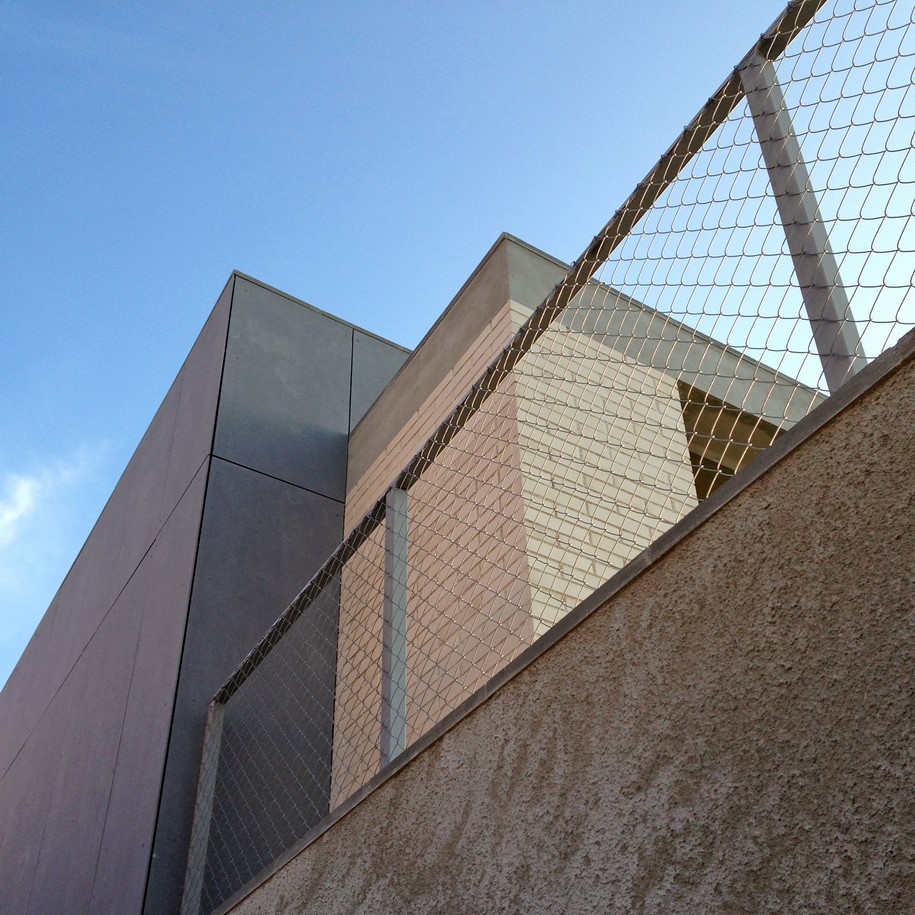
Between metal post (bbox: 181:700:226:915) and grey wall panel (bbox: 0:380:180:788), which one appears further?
grey wall panel (bbox: 0:380:180:788)

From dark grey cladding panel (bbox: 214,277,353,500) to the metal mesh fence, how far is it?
780mm

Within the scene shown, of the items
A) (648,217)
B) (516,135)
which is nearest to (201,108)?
(516,135)

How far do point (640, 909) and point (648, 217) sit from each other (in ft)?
4.45

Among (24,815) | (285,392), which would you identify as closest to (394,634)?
(285,392)

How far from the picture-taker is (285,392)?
5645 millimetres

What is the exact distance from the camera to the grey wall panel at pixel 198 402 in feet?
17.4

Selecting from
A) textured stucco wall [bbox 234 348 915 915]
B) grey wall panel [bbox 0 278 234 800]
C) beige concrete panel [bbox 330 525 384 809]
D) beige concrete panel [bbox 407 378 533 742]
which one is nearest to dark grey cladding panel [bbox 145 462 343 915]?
beige concrete panel [bbox 330 525 384 809]

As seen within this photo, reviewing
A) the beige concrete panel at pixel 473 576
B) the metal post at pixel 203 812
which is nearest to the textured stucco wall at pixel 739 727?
the beige concrete panel at pixel 473 576

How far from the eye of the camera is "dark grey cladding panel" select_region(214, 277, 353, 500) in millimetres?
5304

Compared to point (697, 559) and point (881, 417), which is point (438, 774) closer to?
point (697, 559)

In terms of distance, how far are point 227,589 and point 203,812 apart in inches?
43.6

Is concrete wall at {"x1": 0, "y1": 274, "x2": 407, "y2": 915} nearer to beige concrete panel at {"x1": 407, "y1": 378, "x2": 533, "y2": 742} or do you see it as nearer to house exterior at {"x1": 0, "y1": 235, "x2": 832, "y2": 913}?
house exterior at {"x1": 0, "y1": 235, "x2": 832, "y2": 913}

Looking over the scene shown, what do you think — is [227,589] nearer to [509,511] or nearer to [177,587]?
[177,587]

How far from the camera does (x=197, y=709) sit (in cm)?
416
